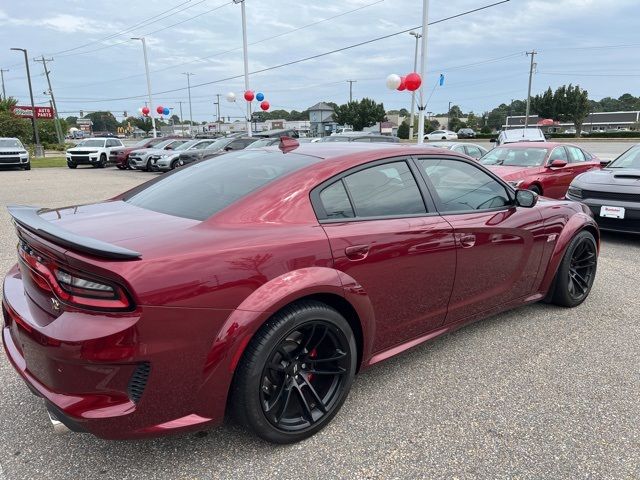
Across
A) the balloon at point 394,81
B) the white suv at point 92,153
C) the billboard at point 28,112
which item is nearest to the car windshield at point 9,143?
the white suv at point 92,153

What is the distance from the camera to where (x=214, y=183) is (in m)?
2.79

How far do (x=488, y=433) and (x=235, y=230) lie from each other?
1.70 meters

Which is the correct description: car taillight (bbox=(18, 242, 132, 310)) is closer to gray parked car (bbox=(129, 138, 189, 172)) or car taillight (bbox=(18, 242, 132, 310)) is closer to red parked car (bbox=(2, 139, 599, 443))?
red parked car (bbox=(2, 139, 599, 443))

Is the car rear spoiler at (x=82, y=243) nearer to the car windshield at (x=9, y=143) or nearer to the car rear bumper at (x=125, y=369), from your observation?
the car rear bumper at (x=125, y=369)

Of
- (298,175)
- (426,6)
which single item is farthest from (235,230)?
(426,6)

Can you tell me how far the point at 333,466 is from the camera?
2.23 metres

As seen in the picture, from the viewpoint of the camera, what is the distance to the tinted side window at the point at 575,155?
32.7ft

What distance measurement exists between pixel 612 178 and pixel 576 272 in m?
3.52

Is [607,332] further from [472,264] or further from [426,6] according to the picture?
[426,6]

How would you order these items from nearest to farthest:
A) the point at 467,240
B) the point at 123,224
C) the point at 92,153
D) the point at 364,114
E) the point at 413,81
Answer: the point at 123,224
the point at 467,240
the point at 413,81
the point at 92,153
the point at 364,114

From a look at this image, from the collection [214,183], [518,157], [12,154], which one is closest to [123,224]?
[214,183]

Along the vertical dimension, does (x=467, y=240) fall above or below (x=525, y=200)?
below

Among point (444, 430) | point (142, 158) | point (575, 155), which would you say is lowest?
point (444, 430)

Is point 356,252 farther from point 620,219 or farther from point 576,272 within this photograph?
point 620,219
